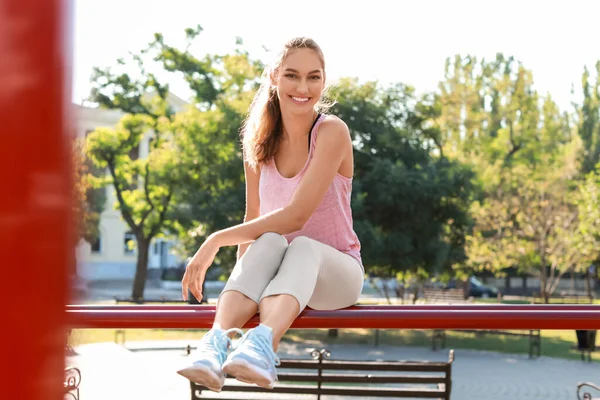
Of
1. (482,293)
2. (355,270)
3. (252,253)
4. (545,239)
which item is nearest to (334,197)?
(355,270)

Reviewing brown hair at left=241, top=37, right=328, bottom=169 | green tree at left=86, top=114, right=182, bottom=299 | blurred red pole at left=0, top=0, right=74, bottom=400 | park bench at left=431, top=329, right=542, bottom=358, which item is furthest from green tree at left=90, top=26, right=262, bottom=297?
blurred red pole at left=0, top=0, right=74, bottom=400

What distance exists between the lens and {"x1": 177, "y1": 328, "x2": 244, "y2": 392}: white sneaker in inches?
77.5

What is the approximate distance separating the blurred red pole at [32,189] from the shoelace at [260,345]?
1608mm

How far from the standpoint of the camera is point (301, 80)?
267cm

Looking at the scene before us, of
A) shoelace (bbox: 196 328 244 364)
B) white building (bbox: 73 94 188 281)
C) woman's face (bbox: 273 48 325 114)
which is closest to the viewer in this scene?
shoelace (bbox: 196 328 244 364)

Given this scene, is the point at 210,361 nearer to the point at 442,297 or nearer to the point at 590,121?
the point at 442,297

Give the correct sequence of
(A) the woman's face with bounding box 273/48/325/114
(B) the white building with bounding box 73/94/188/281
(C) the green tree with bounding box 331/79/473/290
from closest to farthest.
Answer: (A) the woman's face with bounding box 273/48/325/114 < (C) the green tree with bounding box 331/79/473/290 < (B) the white building with bounding box 73/94/188/281

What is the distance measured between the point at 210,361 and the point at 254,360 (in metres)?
0.12

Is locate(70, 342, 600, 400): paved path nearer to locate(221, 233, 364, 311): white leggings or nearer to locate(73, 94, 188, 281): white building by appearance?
locate(73, 94, 188, 281): white building

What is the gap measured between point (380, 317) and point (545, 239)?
926 inches

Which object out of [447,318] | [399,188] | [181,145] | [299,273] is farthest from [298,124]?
[181,145]

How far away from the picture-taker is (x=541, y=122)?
107 feet

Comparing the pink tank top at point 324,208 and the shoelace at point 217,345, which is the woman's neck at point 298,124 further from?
the shoelace at point 217,345

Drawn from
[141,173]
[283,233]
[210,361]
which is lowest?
[210,361]
